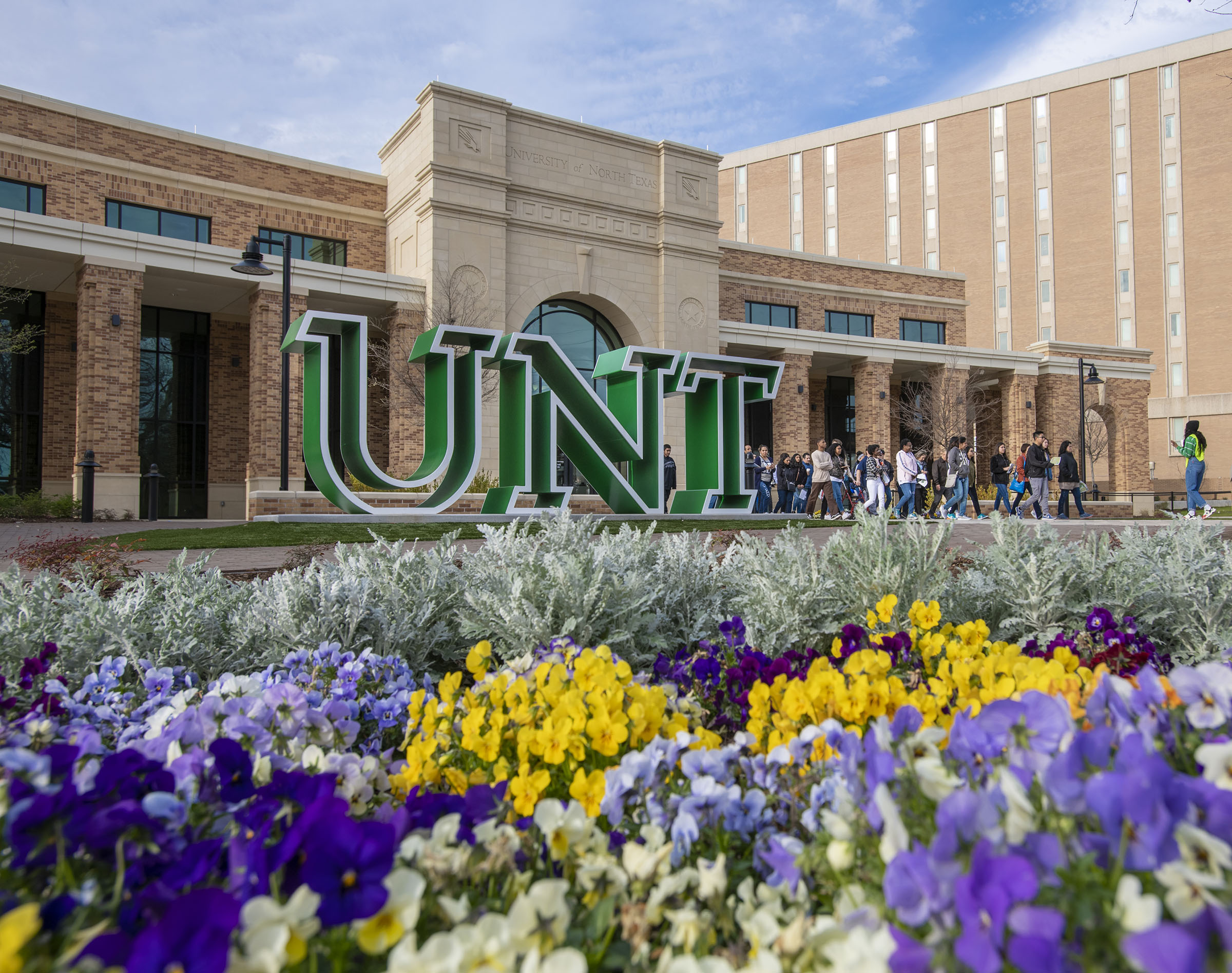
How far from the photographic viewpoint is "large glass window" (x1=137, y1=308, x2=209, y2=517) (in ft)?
69.3

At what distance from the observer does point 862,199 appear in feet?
171

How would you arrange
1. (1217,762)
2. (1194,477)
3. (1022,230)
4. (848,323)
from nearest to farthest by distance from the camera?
(1217,762)
(1194,477)
(848,323)
(1022,230)

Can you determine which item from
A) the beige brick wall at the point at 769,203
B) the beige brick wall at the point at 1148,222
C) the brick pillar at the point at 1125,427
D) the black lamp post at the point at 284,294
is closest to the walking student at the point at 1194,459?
the black lamp post at the point at 284,294

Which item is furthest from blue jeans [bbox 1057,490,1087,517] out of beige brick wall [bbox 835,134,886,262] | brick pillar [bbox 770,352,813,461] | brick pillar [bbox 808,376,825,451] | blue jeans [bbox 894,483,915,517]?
beige brick wall [bbox 835,134,886,262]

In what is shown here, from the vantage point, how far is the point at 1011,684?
180 cm

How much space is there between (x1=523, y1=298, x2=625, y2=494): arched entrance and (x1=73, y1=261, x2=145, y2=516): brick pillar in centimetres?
1003

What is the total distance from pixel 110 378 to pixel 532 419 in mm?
11070

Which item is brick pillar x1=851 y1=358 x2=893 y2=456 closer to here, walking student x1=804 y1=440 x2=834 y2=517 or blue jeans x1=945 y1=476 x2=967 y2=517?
walking student x1=804 y1=440 x2=834 y2=517

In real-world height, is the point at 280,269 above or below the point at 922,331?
below

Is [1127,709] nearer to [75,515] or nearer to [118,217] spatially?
[75,515]

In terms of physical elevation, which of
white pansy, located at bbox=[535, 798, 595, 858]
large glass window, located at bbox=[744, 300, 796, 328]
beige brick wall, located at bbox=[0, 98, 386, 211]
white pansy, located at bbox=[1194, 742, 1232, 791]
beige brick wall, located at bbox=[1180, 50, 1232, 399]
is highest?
beige brick wall, located at bbox=[1180, 50, 1232, 399]

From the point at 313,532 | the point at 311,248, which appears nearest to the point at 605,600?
the point at 313,532

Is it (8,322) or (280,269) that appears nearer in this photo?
(280,269)

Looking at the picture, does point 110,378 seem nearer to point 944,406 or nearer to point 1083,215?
point 944,406
